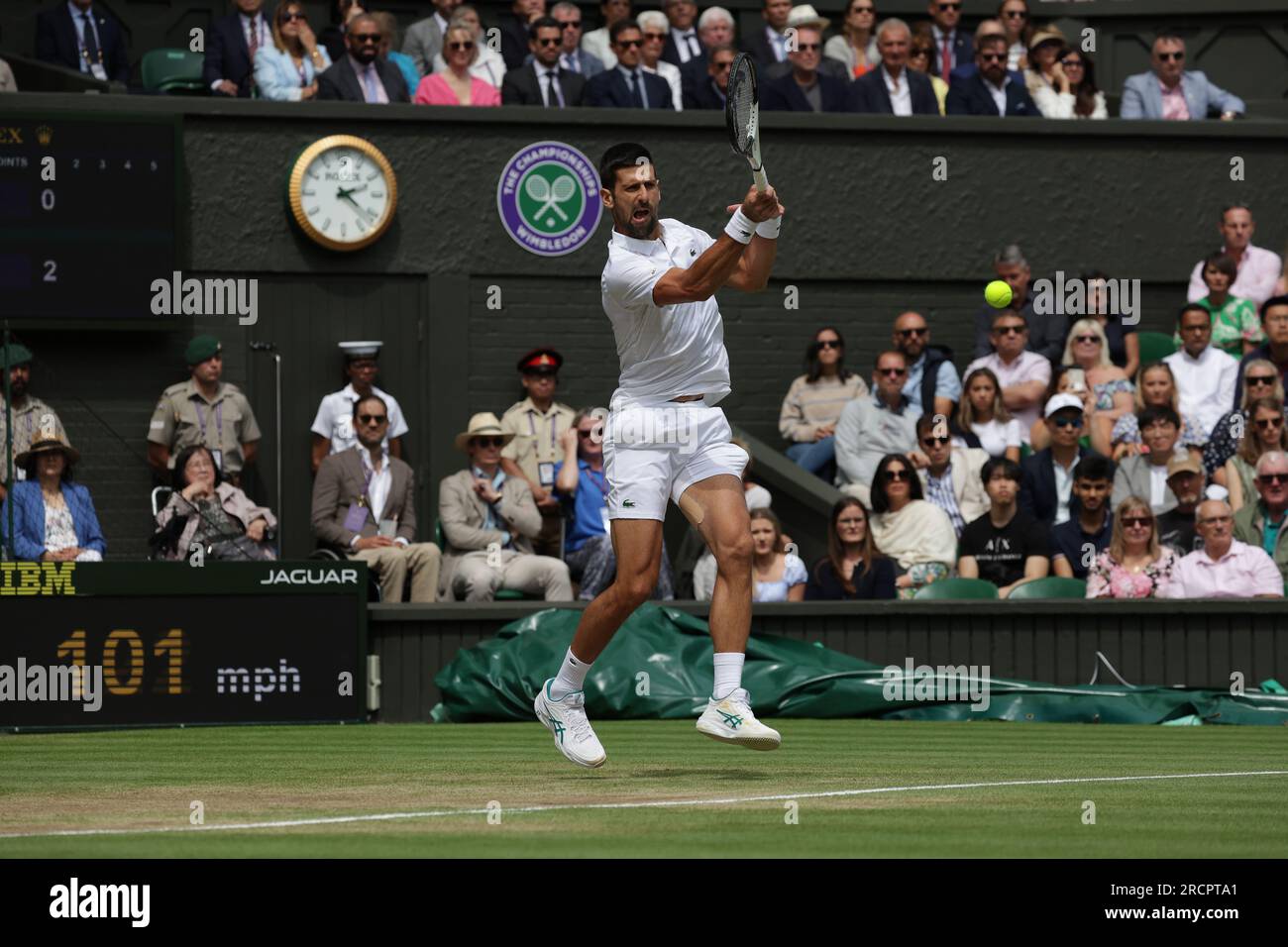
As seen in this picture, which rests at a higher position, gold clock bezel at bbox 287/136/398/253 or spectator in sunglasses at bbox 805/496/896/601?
gold clock bezel at bbox 287/136/398/253

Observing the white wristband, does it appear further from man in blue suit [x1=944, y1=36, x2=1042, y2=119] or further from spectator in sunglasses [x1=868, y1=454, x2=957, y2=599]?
man in blue suit [x1=944, y1=36, x2=1042, y2=119]

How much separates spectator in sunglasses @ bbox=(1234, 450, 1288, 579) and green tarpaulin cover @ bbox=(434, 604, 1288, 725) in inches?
52.2

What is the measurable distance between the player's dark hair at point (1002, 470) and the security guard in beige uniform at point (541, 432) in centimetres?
295

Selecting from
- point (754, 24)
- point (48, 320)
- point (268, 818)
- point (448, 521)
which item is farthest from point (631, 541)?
point (754, 24)

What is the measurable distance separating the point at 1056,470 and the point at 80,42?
26.5ft

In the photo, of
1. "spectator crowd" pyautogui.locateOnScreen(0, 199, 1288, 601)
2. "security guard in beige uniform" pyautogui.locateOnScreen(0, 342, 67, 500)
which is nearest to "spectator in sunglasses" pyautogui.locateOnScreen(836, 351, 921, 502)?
"spectator crowd" pyautogui.locateOnScreen(0, 199, 1288, 601)

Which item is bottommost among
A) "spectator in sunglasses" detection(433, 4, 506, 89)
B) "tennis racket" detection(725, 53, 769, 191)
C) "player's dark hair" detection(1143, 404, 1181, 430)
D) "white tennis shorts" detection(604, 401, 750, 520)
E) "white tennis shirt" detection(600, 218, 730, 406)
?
"white tennis shorts" detection(604, 401, 750, 520)

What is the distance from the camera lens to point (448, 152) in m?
16.2

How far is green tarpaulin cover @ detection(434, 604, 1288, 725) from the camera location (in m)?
12.3

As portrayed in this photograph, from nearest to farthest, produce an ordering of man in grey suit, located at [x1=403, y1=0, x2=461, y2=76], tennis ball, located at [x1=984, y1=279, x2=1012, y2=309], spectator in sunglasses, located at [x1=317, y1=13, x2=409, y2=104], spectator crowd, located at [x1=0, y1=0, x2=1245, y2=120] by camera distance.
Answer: tennis ball, located at [x1=984, y1=279, x2=1012, y2=309] < spectator in sunglasses, located at [x1=317, y1=13, x2=409, y2=104] < spectator crowd, located at [x1=0, y1=0, x2=1245, y2=120] < man in grey suit, located at [x1=403, y1=0, x2=461, y2=76]

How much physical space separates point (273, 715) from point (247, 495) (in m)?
3.71

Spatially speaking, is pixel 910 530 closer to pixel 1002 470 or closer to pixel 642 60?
pixel 1002 470

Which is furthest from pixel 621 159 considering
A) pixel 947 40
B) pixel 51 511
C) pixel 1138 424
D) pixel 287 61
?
pixel 947 40

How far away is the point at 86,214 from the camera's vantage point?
1462 cm
